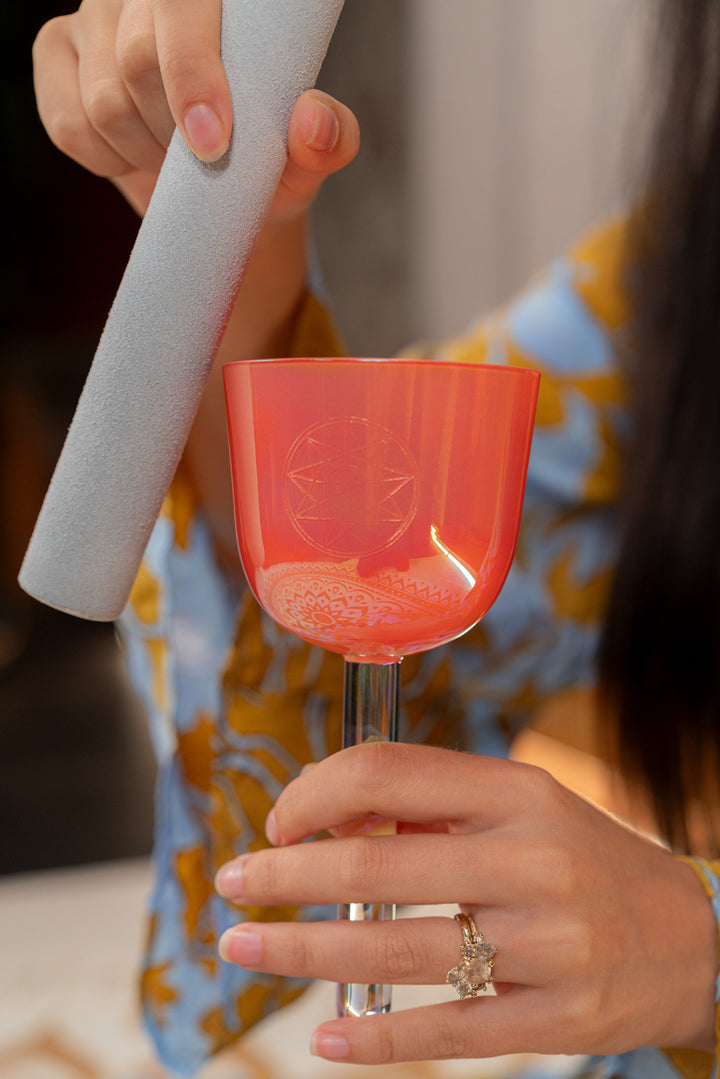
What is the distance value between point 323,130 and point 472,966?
236 millimetres

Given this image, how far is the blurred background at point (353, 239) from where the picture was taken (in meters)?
1.14

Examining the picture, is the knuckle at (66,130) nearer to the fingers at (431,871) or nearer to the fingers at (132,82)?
the fingers at (132,82)

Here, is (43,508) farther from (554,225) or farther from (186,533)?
(554,225)

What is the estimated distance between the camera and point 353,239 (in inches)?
55.2

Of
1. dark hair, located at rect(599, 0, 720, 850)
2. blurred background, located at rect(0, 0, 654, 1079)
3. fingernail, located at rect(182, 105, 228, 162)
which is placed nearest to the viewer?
fingernail, located at rect(182, 105, 228, 162)

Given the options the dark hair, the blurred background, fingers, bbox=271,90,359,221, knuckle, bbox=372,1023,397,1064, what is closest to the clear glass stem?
knuckle, bbox=372,1023,397,1064

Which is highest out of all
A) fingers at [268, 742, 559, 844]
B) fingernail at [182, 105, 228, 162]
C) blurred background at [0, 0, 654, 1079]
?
blurred background at [0, 0, 654, 1079]

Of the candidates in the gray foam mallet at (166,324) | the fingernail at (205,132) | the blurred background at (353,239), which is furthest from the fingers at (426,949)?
the blurred background at (353,239)

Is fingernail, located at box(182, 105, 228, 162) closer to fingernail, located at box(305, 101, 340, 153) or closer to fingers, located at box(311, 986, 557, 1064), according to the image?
fingernail, located at box(305, 101, 340, 153)

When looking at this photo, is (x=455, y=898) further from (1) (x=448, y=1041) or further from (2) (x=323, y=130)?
(2) (x=323, y=130)

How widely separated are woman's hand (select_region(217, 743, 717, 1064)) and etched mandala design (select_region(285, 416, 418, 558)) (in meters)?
0.07

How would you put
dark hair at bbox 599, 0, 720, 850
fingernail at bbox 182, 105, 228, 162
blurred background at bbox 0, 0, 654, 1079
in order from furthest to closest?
blurred background at bbox 0, 0, 654, 1079
dark hair at bbox 599, 0, 720, 850
fingernail at bbox 182, 105, 228, 162

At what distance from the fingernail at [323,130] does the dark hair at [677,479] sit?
0.42 m

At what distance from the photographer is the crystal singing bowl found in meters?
0.23
